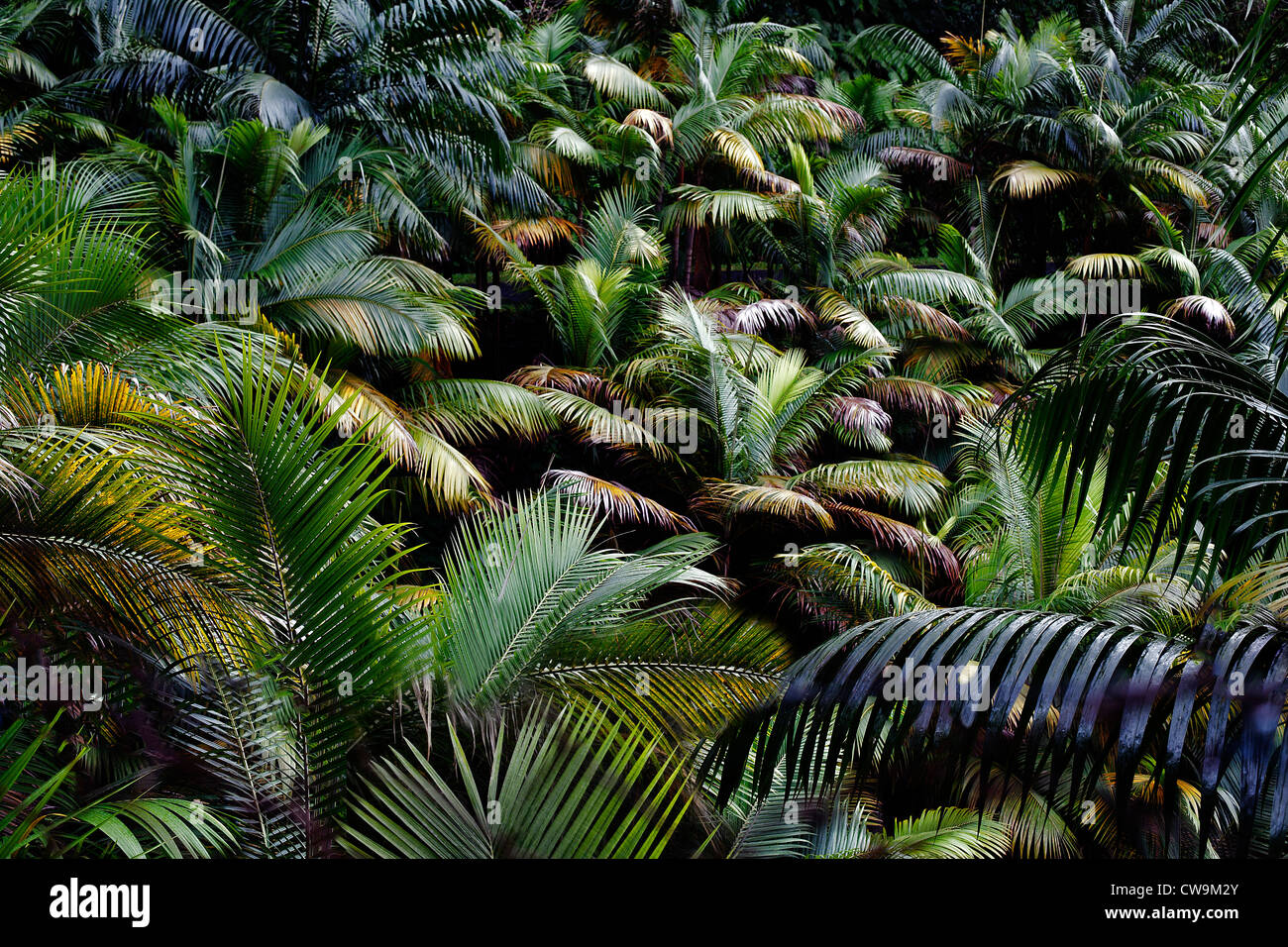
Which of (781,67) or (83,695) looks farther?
(781,67)

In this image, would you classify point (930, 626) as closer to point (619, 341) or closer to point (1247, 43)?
point (1247, 43)

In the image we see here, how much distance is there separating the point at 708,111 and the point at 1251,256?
6.82 meters

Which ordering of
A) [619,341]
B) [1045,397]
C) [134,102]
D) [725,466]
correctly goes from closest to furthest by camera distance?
[1045,397] → [725,466] → [134,102] → [619,341]

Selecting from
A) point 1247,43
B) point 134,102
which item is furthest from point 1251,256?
point 134,102

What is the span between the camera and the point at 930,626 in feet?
7.66

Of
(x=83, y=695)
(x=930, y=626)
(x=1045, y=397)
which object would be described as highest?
(x=1045, y=397)

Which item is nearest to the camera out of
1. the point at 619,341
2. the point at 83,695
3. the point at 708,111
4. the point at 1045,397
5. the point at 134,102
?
the point at 1045,397

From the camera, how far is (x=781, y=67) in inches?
507

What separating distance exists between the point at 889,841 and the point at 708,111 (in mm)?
8945

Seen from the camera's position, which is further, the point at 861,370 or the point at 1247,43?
the point at 861,370
